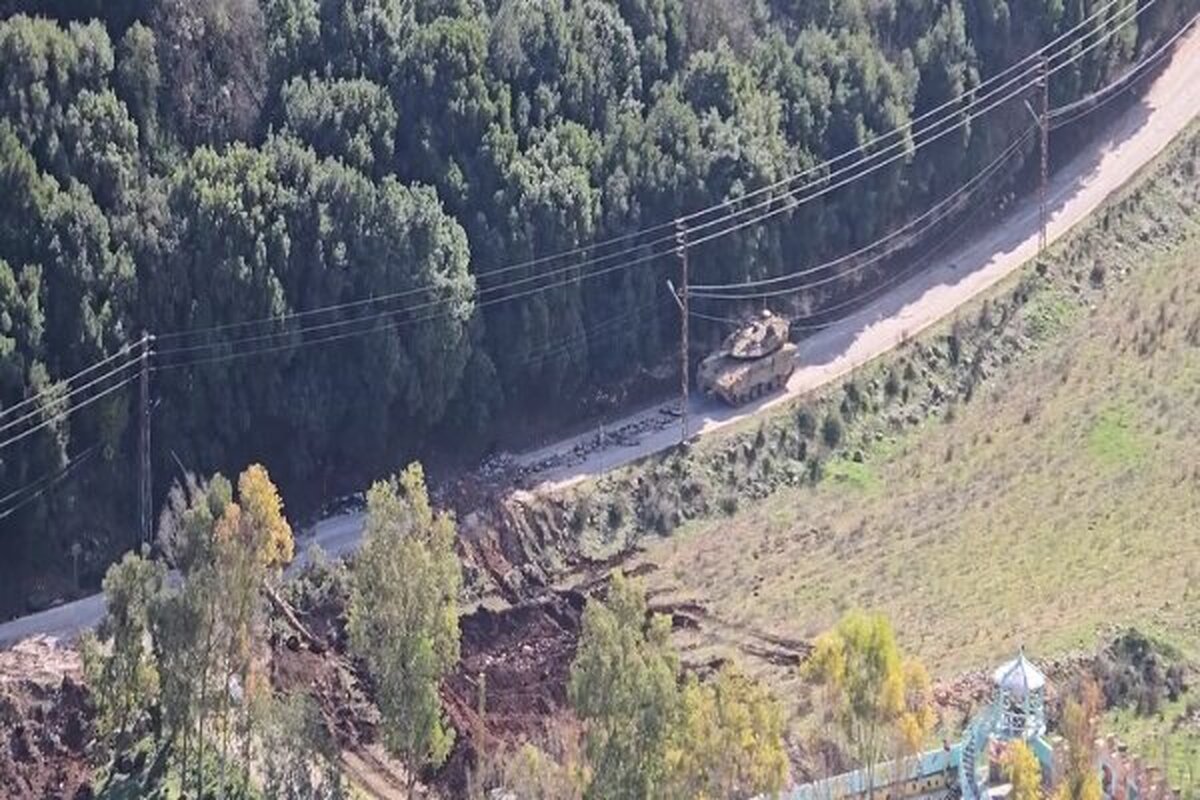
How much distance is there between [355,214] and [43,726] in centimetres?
1856

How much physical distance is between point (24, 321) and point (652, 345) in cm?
2236

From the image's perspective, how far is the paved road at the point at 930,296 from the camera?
85750 mm

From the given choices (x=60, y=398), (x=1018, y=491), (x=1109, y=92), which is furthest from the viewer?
(x=1109, y=92)

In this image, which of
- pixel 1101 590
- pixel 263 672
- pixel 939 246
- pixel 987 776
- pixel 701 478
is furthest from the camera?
pixel 939 246

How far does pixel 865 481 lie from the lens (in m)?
91.6

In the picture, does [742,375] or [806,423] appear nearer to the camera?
[806,423]

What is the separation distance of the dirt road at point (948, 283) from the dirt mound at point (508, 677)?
21.0 feet

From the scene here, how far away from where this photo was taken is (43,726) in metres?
76.5

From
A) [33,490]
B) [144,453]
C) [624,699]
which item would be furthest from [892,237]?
[624,699]

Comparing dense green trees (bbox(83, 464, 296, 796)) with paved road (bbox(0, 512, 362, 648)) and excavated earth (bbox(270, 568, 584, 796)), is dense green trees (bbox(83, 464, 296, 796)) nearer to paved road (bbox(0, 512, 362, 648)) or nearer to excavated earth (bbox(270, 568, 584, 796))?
excavated earth (bbox(270, 568, 584, 796))

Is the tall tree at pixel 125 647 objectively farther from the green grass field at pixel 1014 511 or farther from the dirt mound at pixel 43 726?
the green grass field at pixel 1014 511

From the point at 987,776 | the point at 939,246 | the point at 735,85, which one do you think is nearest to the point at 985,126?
the point at 939,246

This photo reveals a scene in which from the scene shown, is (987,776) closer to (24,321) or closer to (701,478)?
(701,478)

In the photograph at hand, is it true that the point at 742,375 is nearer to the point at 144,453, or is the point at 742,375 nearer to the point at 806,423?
the point at 806,423
